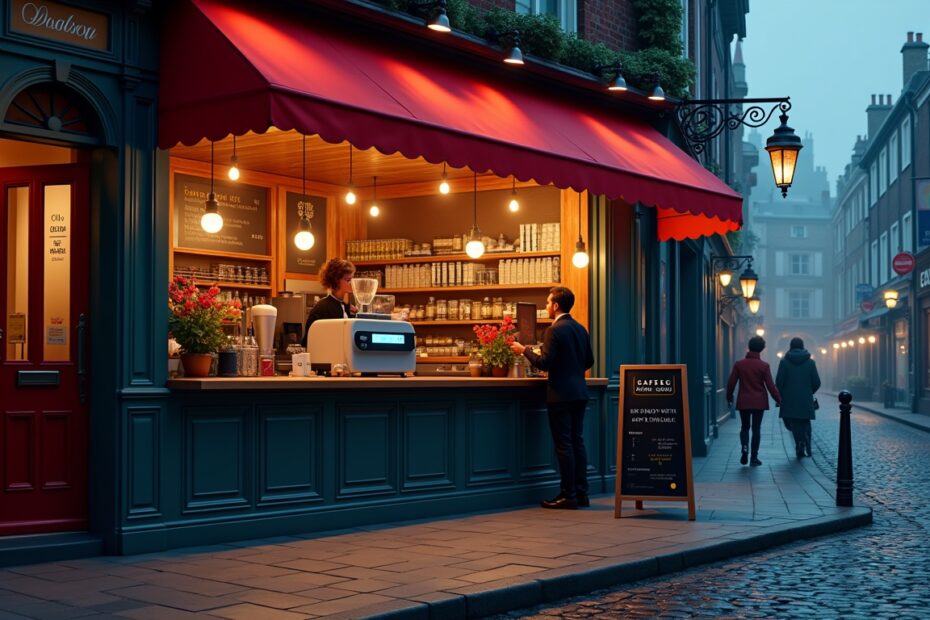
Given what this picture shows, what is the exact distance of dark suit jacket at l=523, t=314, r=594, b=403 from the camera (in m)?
11.5

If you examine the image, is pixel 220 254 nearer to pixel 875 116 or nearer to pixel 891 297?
pixel 891 297

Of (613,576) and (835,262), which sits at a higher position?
(835,262)

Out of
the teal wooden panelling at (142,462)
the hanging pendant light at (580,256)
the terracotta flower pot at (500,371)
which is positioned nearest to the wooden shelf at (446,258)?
the hanging pendant light at (580,256)

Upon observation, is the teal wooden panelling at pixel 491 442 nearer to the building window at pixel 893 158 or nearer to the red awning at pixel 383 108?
the red awning at pixel 383 108

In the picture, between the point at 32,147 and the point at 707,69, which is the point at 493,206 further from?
the point at 707,69

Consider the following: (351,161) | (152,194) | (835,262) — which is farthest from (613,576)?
(835,262)

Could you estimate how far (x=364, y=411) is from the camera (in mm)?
10273

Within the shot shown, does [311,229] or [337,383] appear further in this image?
[311,229]

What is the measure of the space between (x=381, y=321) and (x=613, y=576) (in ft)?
11.9

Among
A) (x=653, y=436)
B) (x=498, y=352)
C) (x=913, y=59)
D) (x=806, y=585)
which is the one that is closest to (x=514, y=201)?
(x=498, y=352)

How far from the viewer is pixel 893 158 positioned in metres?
43.8

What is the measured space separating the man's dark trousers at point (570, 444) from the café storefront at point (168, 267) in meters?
0.51

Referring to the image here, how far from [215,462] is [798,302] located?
86.8m

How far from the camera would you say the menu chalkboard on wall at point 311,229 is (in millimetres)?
14352
